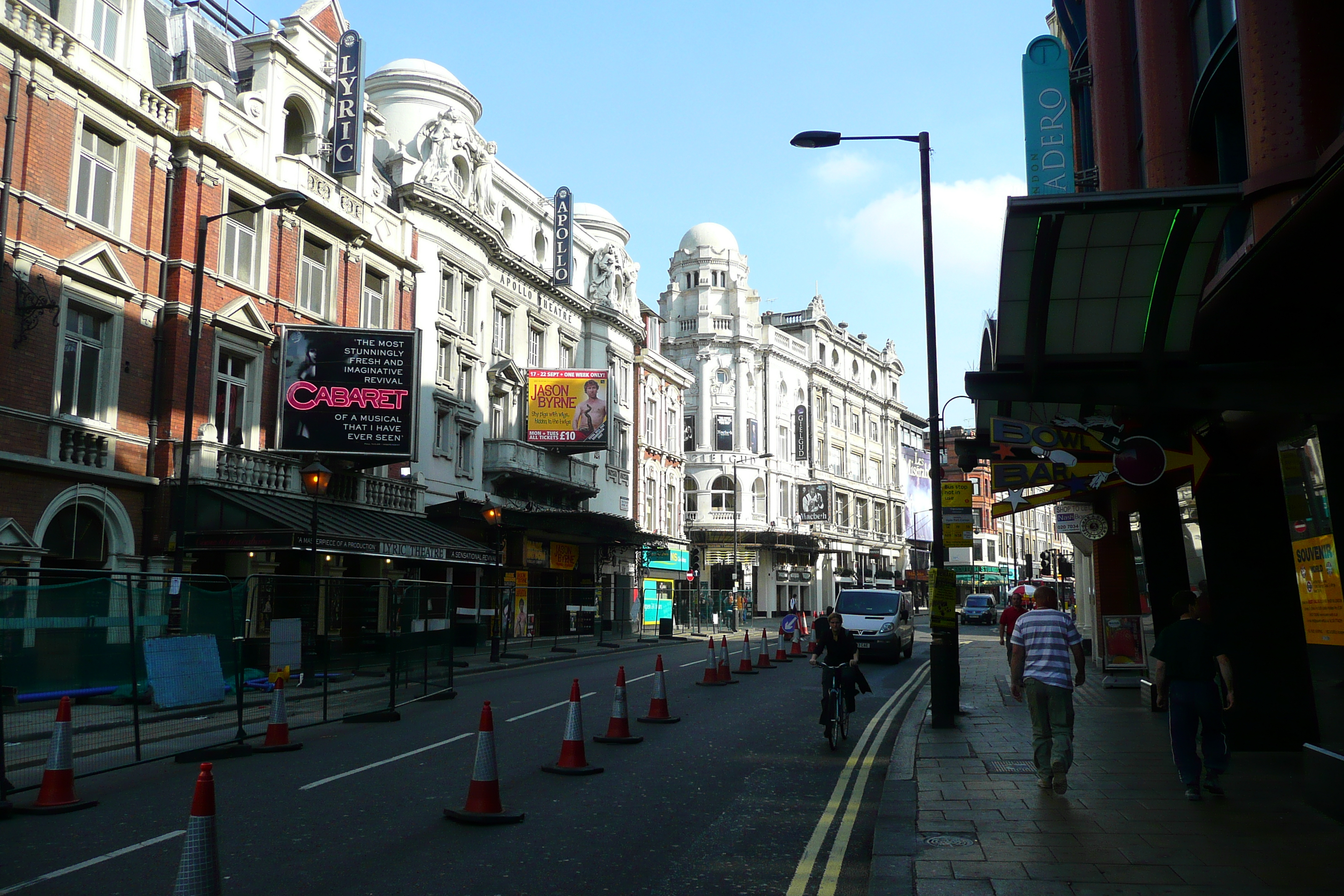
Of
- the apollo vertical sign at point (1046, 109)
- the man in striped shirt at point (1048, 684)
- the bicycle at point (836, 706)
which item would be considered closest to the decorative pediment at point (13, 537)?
the bicycle at point (836, 706)

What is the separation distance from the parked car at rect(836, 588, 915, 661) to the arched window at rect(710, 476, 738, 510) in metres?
40.8

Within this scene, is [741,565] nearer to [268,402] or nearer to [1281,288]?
[268,402]

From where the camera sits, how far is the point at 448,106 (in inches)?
1439

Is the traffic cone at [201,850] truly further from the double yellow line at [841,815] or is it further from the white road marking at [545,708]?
the white road marking at [545,708]

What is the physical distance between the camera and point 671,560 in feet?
185

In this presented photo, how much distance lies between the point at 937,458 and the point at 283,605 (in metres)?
9.44

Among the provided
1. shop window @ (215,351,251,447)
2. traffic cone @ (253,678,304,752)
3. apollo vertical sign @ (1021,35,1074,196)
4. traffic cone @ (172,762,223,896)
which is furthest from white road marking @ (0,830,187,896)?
shop window @ (215,351,251,447)

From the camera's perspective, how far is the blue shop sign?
49.4 meters

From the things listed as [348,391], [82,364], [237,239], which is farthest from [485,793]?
[237,239]

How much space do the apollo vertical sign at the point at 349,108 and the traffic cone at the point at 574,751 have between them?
867 inches

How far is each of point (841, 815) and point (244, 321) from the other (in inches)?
816

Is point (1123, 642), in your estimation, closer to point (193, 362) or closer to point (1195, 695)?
point (1195, 695)

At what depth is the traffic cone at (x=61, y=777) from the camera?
29.7 ft

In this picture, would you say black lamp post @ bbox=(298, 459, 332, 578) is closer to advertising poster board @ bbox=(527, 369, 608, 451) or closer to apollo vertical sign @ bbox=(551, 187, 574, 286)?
advertising poster board @ bbox=(527, 369, 608, 451)
